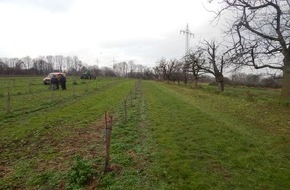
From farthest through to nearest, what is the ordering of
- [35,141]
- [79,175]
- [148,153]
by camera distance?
[35,141] → [148,153] → [79,175]

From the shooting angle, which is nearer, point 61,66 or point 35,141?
point 35,141

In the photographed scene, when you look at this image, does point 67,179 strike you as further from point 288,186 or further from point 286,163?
Answer: point 286,163

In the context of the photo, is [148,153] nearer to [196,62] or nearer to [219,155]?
[219,155]

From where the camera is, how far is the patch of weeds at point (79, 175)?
6.01m

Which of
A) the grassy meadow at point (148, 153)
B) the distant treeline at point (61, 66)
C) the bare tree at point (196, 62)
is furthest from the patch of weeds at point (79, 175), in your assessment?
the distant treeline at point (61, 66)

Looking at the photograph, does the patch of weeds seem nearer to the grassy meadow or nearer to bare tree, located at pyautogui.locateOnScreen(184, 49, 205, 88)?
the grassy meadow

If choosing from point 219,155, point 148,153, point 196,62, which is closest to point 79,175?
point 148,153

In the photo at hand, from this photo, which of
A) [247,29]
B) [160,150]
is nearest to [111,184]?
[160,150]

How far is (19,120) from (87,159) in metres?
7.84

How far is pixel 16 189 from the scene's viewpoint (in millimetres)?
5992

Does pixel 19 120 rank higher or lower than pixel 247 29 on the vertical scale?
lower

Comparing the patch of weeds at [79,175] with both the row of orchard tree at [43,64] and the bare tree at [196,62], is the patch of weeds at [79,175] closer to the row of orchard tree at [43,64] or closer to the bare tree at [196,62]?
the bare tree at [196,62]

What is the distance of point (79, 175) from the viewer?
622cm

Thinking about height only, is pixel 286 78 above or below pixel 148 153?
above
